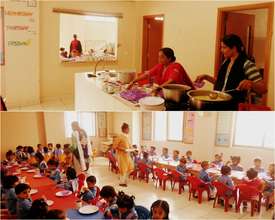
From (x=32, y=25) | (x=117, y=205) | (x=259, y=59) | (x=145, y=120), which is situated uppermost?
(x=32, y=25)

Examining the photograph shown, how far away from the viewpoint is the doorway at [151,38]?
639cm

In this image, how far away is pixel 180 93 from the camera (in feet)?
5.46

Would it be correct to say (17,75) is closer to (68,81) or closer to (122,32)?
(68,81)

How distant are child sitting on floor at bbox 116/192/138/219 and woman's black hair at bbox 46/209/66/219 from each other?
0.16m

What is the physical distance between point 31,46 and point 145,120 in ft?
15.1

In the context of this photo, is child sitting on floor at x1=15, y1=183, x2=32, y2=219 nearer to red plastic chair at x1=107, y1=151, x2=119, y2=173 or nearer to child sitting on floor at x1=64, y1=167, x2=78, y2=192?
child sitting on floor at x1=64, y1=167, x2=78, y2=192

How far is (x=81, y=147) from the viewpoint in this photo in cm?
102

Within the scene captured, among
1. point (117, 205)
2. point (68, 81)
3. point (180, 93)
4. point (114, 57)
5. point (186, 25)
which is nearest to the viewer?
point (117, 205)

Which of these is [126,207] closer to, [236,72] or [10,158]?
[10,158]

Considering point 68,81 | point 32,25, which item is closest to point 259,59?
point 68,81

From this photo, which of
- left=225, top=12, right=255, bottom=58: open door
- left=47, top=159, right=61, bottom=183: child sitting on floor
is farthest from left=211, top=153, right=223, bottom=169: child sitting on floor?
left=225, top=12, right=255, bottom=58: open door

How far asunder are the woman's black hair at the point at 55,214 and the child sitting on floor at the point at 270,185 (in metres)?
0.61

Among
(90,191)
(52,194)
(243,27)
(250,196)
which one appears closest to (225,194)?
(250,196)

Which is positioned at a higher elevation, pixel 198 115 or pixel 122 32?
pixel 122 32
